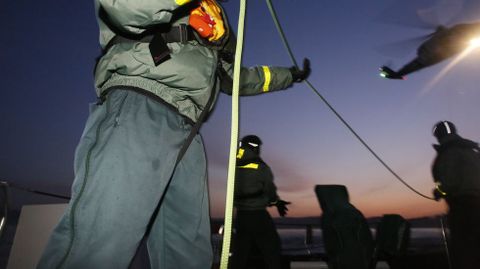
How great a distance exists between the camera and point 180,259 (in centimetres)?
139

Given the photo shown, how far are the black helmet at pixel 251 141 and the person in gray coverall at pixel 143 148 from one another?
363 cm

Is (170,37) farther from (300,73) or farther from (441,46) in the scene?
(441,46)

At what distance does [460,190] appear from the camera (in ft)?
14.1

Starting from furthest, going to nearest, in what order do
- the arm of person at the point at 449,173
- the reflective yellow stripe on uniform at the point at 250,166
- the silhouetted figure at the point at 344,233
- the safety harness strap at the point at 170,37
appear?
1. the reflective yellow stripe on uniform at the point at 250,166
2. the arm of person at the point at 449,173
3. the silhouetted figure at the point at 344,233
4. the safety harness strap at the point at 170,37

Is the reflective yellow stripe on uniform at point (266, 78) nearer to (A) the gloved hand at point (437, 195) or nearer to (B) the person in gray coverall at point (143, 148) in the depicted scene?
(B) the person in gray coverall at point (143, 148)

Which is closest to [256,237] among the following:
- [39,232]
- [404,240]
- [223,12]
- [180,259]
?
[404,240]

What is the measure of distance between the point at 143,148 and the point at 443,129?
5296mm

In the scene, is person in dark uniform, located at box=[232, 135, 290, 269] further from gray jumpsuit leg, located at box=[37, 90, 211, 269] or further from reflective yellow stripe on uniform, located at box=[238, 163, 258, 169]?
gray jumpsuit leg, located at box=[37, 90, 211, 269]

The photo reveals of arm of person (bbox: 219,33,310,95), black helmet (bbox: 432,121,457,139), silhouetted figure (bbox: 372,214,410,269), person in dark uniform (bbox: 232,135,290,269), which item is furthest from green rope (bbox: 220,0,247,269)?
black helmet (bbox: 432,121,457,139)

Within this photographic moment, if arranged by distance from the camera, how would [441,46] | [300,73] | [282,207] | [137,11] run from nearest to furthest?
[137,11] → [300,73] → [282,207] → [441,46]

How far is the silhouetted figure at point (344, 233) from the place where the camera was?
3074 mm

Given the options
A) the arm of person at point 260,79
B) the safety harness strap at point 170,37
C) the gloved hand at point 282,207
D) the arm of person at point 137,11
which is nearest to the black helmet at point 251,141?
the gloved hand at point 282,207

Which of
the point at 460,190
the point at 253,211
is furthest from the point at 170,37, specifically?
the point at 460,190

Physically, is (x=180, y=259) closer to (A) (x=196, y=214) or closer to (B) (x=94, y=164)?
(A) (x=196, y=214)
